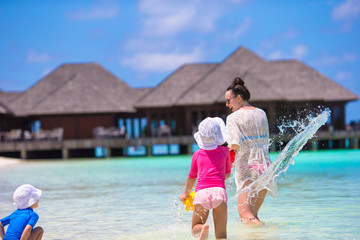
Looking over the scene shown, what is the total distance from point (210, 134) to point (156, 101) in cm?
3258

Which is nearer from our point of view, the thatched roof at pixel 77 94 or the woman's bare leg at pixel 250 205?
the woman's bare leg at pixel 250 205

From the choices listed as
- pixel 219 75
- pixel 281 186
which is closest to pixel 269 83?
pixel 219 75

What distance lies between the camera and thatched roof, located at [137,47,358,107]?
36.7m

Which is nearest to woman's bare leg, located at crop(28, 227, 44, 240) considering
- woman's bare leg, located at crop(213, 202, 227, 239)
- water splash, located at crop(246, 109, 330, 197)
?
woman's bare leg, located at crop(213, 202, 227, 239)

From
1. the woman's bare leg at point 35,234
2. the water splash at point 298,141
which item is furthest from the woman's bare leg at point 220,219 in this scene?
the woman's bare leg at point 35,234

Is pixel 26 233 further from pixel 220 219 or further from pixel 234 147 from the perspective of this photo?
pixel 234 147

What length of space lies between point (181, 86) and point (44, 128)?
9285 millimetres

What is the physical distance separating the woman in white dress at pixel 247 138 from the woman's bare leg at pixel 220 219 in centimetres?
100

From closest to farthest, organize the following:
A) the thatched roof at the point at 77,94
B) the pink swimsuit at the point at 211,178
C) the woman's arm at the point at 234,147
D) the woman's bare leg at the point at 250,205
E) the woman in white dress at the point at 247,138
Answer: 1. the pink swimsuit at the point at 211,178
2. the woman's arm at the point at 234,147
3. the woman in white dress at the point at 247,138
4. the woman's bare leg at the point at 250,205
5. the thatched roof at the point at 77,94

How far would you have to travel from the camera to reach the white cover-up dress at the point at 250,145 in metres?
6.89

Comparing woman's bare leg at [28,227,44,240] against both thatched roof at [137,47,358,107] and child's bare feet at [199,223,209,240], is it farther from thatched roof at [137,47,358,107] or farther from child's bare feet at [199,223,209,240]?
thatched roof at [137,47,358,107]

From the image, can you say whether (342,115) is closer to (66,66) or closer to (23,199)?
(66,66)

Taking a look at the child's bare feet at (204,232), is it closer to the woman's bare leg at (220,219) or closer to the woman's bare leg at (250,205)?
the woman's bare leg at (220,219)

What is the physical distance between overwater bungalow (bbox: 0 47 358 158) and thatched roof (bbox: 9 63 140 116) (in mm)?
62
